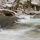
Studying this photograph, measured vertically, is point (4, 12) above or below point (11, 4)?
below

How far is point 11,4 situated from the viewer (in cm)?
309

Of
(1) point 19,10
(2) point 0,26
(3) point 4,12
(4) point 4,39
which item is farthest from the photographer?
(1) point 19,10

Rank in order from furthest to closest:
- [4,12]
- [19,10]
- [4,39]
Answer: [19,10] → [4,12] → [4,39]

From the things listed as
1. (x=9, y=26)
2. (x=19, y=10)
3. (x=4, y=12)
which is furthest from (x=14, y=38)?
(x=19, y=10)

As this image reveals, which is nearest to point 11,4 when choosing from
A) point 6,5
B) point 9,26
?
point 6,5

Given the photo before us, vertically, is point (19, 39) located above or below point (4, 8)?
below

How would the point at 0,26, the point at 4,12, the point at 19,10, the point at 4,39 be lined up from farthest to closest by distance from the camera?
the point at 19,10
the point at 4,12
the point at 0,26
the point at 4,39

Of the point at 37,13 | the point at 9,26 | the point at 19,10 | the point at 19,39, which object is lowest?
the point at 19,39

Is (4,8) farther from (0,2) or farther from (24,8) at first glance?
(24,8)

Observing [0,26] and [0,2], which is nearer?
[0,26]

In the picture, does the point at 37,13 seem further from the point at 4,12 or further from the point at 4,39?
the point at 4,39

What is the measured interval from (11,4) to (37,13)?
784 millimetres

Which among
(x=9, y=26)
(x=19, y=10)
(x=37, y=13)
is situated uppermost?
(x=19, y=10)

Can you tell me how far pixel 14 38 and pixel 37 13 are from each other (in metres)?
1.75
